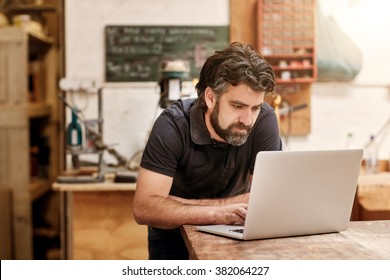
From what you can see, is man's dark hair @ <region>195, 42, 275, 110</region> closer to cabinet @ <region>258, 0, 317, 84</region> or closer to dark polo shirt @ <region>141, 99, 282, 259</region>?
dark polo shirt @ <region>141, 99, 282, 259</region>

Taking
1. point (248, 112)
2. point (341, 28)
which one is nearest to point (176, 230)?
point (248, 112)

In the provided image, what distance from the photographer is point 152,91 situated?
3.71 m

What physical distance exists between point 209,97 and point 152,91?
1608 mm

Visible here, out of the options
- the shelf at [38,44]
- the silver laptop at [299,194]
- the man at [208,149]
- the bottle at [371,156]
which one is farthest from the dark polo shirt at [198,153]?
the shelf at [38,44]

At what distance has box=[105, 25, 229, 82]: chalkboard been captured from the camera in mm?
3662

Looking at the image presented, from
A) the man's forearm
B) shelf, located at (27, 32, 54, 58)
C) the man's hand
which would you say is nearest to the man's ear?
the man's forearm

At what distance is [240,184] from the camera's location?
2268mm

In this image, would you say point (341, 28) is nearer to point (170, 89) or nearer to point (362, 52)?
point (362, 52)

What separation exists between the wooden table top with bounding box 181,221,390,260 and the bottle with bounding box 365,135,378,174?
197 cm

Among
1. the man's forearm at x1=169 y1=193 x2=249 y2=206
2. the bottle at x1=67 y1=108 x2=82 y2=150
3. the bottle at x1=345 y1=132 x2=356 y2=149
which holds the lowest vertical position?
the man's forearm at x1=169 y1=193 x2=249 y2=206

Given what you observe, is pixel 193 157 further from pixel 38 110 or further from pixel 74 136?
pixel 38 110

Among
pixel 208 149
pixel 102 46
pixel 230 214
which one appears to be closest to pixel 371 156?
pixel 102 46

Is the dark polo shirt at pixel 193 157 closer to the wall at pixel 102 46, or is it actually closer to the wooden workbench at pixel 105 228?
the wooden workbench at pixel 105 228
